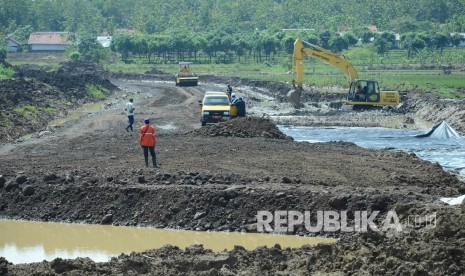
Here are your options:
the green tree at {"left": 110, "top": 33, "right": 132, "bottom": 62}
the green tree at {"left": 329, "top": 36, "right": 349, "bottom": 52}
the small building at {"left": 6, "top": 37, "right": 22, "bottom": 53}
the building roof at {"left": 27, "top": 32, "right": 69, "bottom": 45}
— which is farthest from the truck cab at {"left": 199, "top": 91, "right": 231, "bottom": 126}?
the small building at {"left": 6, "top": 37, "right": 22, "bottom": 53}

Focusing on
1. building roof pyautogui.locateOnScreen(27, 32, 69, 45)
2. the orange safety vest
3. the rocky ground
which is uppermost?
the orange safety vest

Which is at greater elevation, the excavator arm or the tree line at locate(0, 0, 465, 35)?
the excavator arm

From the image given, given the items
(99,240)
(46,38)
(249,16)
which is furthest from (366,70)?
(249,16)

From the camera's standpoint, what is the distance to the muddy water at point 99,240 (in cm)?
2014

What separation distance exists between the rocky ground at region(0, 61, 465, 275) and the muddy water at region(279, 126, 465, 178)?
2.13m

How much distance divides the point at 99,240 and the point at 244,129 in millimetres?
14866

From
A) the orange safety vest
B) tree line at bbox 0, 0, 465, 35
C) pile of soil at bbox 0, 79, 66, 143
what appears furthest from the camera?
tree line at bbox 0, 0, 465, 35

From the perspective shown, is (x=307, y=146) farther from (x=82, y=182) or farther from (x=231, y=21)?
Result: (x=231, y=21)

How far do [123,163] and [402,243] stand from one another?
13.8 m

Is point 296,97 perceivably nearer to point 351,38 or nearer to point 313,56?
point 313,56

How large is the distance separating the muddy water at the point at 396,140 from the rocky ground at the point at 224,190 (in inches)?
83.9

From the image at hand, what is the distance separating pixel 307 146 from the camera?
3212 cm

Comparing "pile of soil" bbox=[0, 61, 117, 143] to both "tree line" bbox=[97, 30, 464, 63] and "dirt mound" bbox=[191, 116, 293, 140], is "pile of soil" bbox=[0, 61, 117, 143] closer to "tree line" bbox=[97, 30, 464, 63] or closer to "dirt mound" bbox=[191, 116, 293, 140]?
"dirt mound" bbox=[191, 116, 293, 140]

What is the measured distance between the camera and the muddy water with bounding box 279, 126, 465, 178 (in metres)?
32.0
